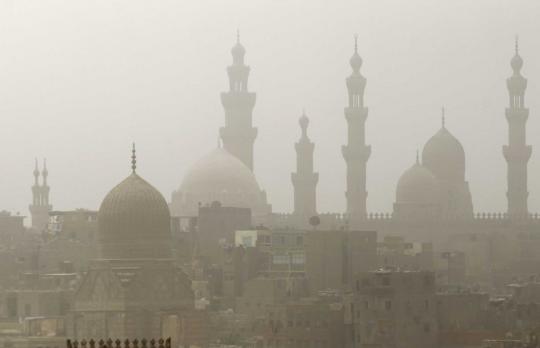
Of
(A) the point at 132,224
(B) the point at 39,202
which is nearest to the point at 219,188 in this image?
(B) the point at 39,202

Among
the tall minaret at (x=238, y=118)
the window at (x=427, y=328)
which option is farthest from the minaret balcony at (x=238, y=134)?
the window at (x=427, y=328)

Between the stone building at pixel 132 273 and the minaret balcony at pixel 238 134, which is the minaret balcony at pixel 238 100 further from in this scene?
the stone building at pixel 132 273

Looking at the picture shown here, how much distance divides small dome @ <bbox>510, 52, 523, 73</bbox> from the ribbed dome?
210 inches

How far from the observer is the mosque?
3391 inches

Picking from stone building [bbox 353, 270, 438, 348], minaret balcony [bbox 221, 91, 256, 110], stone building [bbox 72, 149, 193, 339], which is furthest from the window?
minaret balcony [bbox 221, 91, 256, 110]

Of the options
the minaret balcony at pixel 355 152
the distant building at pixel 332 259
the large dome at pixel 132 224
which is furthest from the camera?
the minaret balcony at pixel 355 152

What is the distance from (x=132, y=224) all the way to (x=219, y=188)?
3036 centimetres

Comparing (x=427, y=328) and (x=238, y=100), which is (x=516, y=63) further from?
(x=427, y=328)

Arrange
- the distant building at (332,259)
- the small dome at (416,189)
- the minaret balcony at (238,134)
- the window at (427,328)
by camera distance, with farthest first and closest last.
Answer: the minaret balcony at (238,134) → the small dome at (416,189) → the distant building at (332,259) → the window at (427,328)

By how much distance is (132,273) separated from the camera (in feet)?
180

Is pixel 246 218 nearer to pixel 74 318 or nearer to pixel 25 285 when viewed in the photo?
pixel 25 285

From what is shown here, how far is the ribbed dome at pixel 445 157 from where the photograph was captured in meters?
95.1

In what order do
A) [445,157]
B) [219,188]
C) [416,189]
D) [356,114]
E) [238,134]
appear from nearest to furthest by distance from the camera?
1. [219,188]
2. [416,189]
3. [356,114]
4. [445,157]
5. [238,134]

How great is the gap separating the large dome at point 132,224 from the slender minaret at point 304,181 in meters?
34.9
